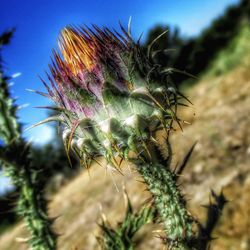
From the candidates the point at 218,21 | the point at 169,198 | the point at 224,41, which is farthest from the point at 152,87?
the point at 218,21

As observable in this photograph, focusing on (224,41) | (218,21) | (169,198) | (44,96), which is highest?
(218,21)

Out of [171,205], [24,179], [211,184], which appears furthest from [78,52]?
[211,184]

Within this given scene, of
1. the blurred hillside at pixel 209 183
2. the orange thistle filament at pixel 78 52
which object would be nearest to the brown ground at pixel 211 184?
the blurred hillside at pixel 209 183

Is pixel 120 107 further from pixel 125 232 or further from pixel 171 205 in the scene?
pixel 125 232

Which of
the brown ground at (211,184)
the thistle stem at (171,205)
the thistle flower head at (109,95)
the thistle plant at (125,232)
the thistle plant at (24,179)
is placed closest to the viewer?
the thistle flower head at (109,95)

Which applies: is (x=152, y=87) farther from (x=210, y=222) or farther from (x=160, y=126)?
(x=210, y=222)

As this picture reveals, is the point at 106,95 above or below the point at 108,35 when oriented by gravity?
below

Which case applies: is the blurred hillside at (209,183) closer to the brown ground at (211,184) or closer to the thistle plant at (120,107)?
the brown ground at (211,184)
